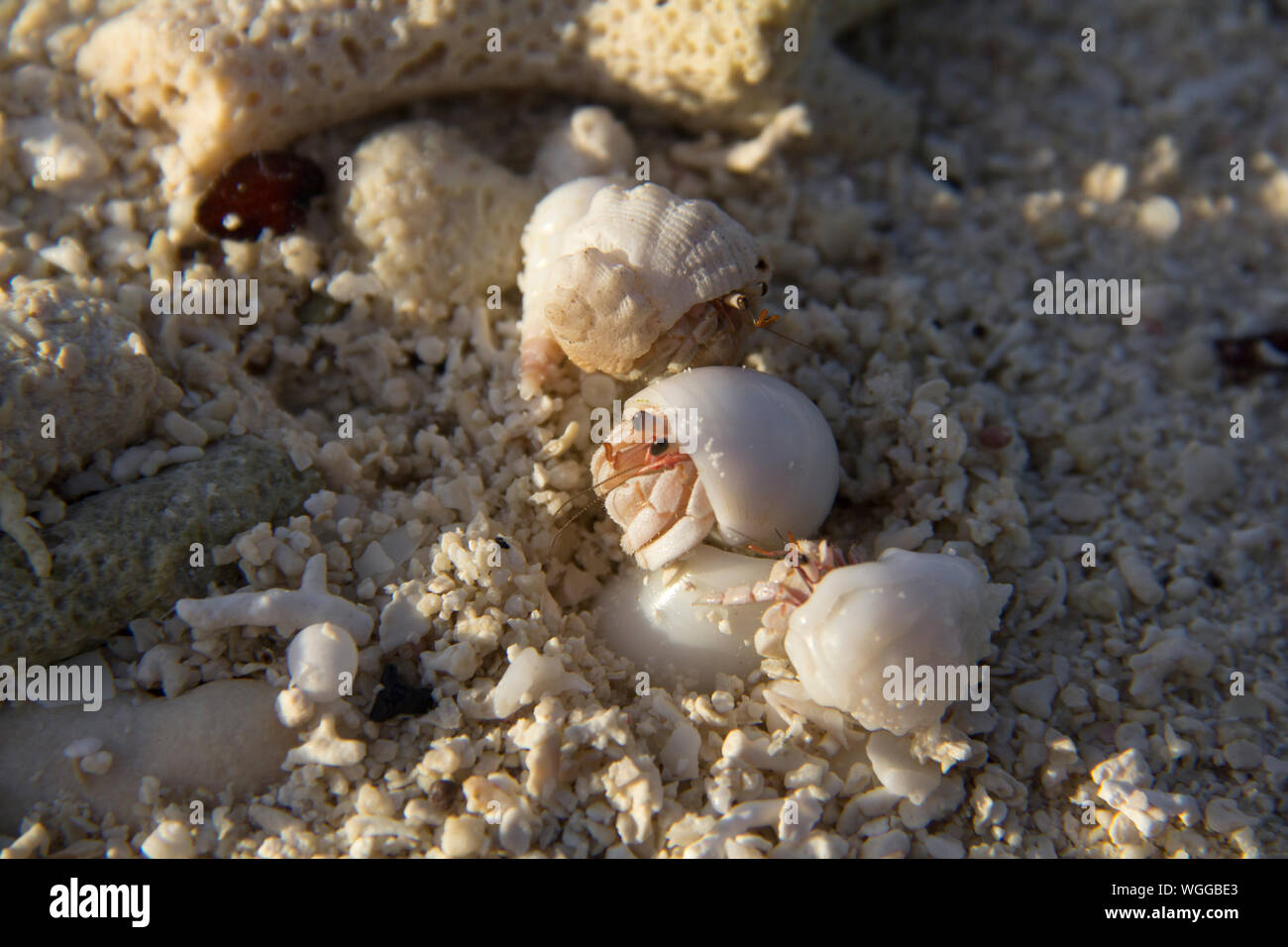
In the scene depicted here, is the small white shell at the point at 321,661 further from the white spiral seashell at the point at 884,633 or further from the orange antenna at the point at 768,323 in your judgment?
the orange antenna at the point at 768,323

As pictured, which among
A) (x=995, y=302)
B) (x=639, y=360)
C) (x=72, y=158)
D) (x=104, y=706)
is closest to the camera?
(x=104, y=706)

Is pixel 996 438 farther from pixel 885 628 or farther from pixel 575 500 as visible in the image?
pixel 575 500

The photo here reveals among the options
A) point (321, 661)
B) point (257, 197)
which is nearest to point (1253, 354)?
point (321, 661)

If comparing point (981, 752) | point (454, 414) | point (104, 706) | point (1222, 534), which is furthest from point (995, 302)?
point (104, 706)

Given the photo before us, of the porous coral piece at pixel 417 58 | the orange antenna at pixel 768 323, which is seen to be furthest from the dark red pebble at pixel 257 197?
the orange antenna at pixel 768 323

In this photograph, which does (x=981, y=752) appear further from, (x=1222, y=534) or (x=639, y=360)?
(x=639, y=360)

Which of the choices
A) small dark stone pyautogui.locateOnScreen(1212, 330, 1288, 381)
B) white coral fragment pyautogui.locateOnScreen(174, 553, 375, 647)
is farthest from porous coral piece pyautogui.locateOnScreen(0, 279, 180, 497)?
small dark stone pyautogui.locateOnScreen(1212, 330, 1288, 381)
